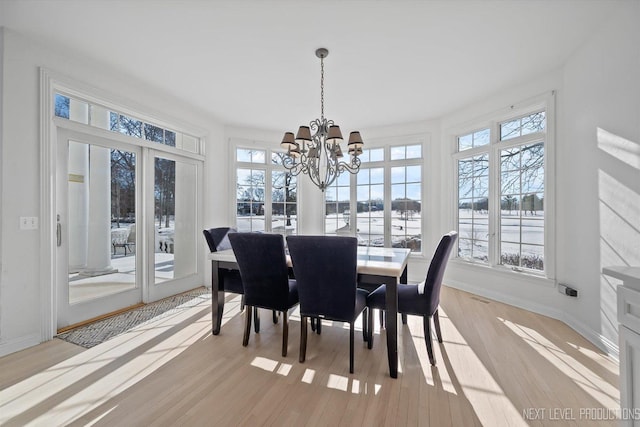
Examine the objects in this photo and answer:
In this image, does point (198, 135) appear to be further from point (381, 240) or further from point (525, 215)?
point (525, 215)

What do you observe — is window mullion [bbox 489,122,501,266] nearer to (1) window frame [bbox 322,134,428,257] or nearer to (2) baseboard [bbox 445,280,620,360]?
(2) baseboard [bbox 445,280,620,360]

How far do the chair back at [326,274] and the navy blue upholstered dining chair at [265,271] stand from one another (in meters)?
0.20

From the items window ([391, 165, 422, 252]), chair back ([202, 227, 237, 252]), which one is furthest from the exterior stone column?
window ([391, 165, 422, 252])

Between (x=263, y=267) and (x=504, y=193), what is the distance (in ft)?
10.6

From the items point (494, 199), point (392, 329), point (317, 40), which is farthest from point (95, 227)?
point (494, 199)

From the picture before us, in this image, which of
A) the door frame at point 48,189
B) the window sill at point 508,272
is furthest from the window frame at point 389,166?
the door frame at point 48,189

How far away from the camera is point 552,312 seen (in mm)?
2908

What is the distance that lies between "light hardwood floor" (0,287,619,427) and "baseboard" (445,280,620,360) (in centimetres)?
8

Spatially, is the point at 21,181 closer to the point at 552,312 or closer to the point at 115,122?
the point at 115,122

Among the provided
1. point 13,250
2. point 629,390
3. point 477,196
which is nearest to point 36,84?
point 13,250

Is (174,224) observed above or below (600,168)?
below

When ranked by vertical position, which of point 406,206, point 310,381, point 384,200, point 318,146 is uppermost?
point 318,146

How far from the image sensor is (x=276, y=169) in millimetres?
4953

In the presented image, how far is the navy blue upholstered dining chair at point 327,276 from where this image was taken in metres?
1.84
